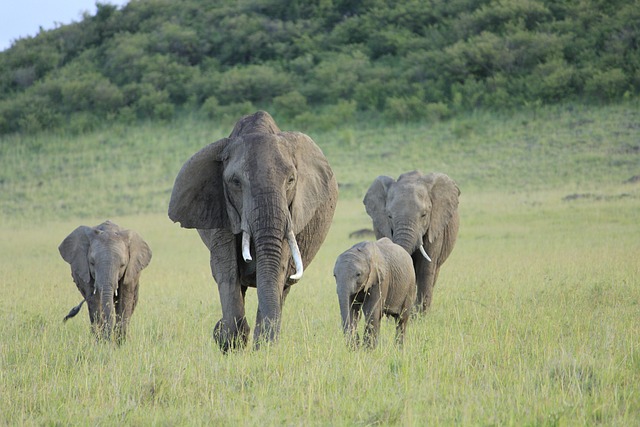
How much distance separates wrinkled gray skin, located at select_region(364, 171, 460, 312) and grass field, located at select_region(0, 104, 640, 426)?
0.54 meters

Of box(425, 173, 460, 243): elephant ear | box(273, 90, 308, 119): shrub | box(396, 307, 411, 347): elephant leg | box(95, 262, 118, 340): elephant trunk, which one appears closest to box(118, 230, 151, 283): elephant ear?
box(95, 262, 118, 340): elephant trunk

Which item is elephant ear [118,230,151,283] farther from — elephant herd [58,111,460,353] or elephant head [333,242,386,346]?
elephant head [333,242,386,346]

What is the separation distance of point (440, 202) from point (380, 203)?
80cm

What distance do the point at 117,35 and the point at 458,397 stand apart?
53.8m

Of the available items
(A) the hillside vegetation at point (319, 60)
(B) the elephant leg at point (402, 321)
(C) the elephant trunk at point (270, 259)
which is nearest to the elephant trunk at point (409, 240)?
(B) the elephant leg at point (402, 321)

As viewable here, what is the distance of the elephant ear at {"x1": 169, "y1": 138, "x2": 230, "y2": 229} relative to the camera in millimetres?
8070

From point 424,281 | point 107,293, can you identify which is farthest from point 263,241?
point 424,281

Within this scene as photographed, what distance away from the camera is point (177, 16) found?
58.7 m

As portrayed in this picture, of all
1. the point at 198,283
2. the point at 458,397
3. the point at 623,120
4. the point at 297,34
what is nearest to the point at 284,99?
the point at 297,34

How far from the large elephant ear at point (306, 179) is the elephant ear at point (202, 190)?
0.60 meters

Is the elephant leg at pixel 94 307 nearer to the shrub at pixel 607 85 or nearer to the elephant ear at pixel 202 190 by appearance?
the elephant ear at pixel 202 190

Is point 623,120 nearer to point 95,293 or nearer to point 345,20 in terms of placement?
point 345,20

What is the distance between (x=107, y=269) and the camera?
980cm

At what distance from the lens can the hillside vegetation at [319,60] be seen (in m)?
42.7
